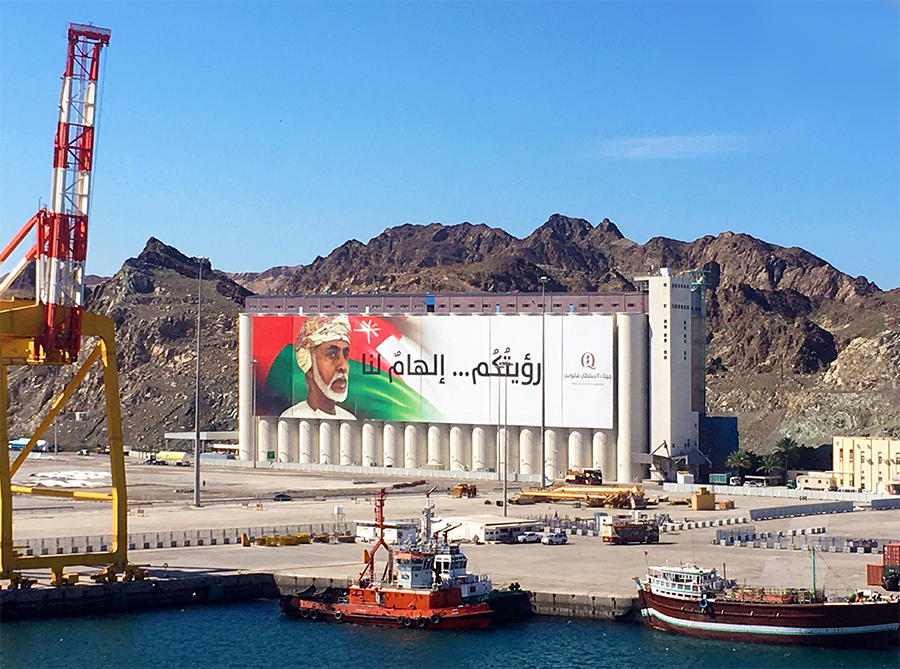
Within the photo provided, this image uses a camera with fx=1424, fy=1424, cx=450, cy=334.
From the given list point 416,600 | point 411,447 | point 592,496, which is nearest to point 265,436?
point 411,447

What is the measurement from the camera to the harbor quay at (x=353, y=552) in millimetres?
68062

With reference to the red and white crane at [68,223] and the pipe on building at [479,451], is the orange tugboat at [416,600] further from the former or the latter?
the pipe on building at [479,451]

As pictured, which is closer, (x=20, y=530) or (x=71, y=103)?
(x=71, y=103)

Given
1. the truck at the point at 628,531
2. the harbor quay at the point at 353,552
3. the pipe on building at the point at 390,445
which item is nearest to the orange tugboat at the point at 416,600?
the harbor quay at the point at 353,552

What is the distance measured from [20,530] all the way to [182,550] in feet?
51.5

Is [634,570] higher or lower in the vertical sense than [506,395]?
lower

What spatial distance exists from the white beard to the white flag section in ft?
22.3

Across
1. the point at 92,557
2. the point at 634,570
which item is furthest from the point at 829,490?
the point at 92,557

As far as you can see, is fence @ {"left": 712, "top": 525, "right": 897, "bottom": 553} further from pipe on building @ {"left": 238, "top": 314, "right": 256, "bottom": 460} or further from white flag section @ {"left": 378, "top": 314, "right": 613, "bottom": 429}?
pipe on building @ {"left": 238, "top": 314, "right": 256, "bottom": 460}

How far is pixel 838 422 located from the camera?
179250mm

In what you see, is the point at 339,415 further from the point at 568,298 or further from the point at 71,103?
the point at 71,103

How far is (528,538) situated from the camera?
88.4 m

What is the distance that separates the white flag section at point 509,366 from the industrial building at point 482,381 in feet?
0.48

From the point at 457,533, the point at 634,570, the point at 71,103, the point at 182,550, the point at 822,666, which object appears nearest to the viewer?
the point at 822,666
